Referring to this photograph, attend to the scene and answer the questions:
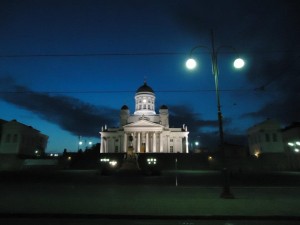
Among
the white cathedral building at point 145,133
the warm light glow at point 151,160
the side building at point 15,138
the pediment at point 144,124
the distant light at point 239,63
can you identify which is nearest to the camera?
the distant light at point 239,63

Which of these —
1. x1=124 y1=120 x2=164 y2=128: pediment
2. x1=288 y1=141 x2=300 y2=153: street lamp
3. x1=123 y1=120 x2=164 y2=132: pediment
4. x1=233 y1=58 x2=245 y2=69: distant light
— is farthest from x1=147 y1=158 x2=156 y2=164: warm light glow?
x1=233 y1=58 x2=245 y2=69: distant light

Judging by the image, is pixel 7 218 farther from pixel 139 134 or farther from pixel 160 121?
pixel 160 121

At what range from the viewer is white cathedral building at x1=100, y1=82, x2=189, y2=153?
8006 cm

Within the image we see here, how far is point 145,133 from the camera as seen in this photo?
81250 mm

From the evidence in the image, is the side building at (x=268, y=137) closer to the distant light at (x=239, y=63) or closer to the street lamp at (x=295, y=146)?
the street lamp at (x=295, y=146)

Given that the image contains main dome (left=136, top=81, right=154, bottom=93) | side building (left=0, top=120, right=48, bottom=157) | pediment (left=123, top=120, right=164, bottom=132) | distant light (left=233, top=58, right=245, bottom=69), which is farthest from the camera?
main dome (left=136, top=81, right=154, bottom=93)

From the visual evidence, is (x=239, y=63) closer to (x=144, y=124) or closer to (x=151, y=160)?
(x=151, y=160)

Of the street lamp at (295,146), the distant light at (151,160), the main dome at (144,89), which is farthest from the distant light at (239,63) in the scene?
the main dome at (144,89)

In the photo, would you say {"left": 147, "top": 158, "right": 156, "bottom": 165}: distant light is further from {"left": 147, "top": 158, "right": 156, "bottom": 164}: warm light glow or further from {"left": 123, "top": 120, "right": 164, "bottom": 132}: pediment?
{"left": 123, "top": 120, "right": 164, "bottom": 132}: pediment

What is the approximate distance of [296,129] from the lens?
64.4 m

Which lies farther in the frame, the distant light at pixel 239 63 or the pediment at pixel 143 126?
the pediment at pixel 143 126

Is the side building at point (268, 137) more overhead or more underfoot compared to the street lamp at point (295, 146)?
more overhead

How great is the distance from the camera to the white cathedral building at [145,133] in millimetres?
80062

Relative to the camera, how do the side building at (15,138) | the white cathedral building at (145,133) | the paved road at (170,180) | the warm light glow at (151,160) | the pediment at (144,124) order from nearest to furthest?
the paved road at (170,180)
the warm light glow at (151,160)
the side building at (15,138)
the pediment at (144,124)
the white cathedral building at (145,133)
